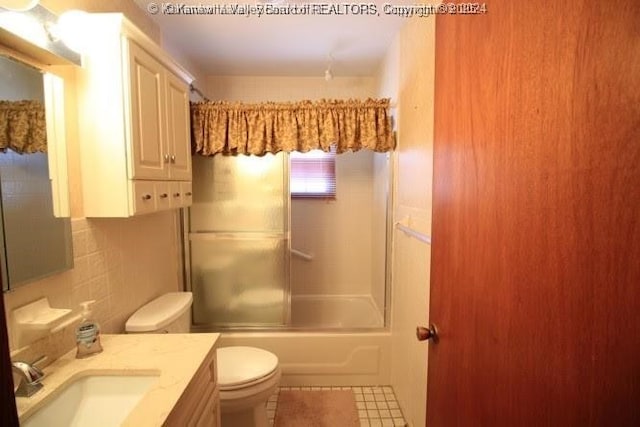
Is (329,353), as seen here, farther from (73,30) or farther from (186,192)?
(73,30)

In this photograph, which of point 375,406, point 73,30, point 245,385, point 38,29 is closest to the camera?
point 38,29

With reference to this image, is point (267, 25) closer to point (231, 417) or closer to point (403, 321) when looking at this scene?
point (403, 321)

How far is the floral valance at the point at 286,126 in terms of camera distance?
2002 millimetres

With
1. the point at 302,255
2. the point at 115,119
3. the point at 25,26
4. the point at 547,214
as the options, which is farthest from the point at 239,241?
the point at 547,214

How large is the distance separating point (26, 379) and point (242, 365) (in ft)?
3.05

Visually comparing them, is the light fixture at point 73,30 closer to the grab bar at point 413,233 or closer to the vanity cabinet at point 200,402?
the vanity cabinet at point 200,402

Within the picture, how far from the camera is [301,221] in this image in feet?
10.1

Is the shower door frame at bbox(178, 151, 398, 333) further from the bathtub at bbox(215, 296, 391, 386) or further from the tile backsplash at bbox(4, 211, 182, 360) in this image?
the tile backsplash at bbox(4, 211, 182, 360)

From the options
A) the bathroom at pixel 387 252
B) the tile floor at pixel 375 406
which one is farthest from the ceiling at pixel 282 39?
the tile floor at pixel 375 406

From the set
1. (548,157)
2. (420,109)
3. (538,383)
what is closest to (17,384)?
(538,383)

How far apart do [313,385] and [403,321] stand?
2.66 feet

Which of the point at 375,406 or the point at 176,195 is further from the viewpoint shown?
the point at 375,406

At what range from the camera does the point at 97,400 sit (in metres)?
0.99

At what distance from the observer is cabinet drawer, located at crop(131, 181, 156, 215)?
4.12 ft
